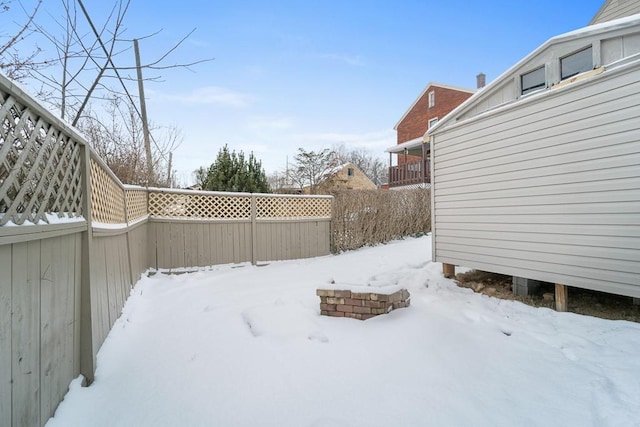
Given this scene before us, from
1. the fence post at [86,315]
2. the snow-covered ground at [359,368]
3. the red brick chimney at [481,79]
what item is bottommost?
the snow-covered ground at [359,368]

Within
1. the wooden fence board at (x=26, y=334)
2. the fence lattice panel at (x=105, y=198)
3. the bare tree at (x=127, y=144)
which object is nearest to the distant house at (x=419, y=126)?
the bare tree at (x=127, y=144)

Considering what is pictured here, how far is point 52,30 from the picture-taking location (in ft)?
9.57

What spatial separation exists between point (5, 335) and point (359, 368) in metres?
2.07

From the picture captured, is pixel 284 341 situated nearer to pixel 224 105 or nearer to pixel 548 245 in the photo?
pixel 548 245

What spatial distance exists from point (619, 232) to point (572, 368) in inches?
63.1

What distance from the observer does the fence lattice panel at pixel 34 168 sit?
1239 mm

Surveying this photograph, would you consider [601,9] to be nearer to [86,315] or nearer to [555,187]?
[555,187]

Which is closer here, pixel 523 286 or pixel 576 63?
pixel 576 63

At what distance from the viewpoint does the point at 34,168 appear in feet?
4.69

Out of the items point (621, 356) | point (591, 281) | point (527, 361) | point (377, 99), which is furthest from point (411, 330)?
point (377, 99)

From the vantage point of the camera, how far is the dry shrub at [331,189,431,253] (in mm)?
8141

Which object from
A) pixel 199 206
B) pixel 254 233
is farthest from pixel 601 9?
pixel 199 206

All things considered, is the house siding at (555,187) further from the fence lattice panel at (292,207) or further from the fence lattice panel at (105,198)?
the fence lattice panel at (105,198)

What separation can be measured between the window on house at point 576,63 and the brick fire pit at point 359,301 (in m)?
3.33
